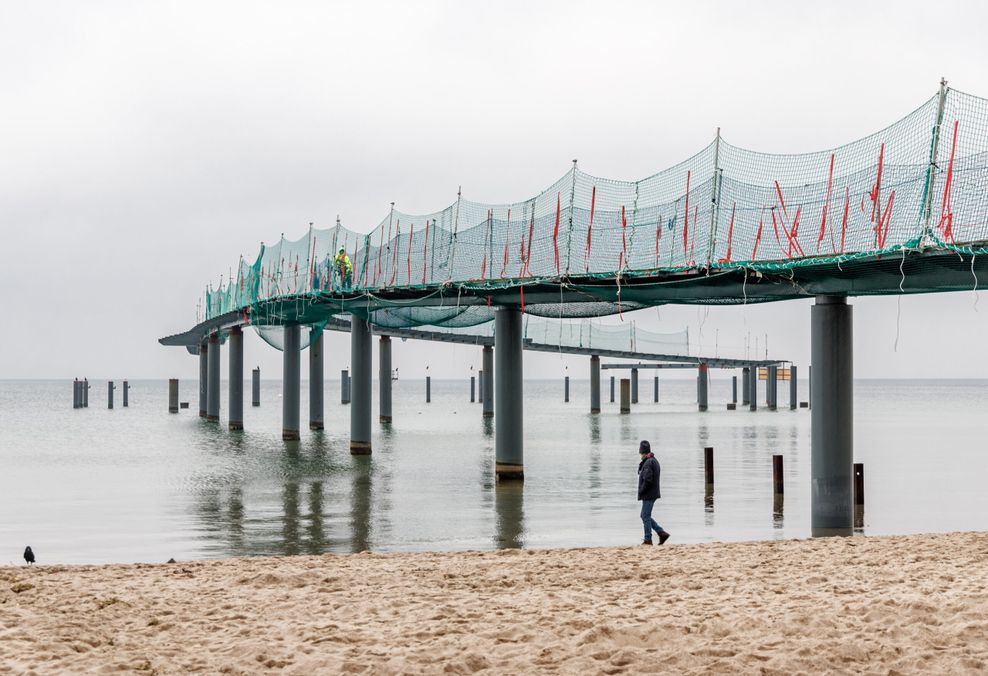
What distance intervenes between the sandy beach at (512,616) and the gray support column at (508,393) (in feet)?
53.8

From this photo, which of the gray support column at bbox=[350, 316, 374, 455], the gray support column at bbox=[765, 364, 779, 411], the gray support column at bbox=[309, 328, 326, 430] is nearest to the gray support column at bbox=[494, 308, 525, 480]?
the gray support column at bbox=[350, 316, 374, 455]

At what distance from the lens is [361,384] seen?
41469mm

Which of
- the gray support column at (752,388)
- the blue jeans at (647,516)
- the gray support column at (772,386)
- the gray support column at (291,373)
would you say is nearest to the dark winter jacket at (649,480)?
the blue jeans at (647,516)

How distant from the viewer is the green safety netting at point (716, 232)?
59.0 feet

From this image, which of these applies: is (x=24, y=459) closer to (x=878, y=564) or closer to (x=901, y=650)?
(x=878, y=564)

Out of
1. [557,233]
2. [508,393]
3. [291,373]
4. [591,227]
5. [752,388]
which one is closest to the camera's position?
[591,227]

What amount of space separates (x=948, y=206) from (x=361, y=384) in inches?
1082

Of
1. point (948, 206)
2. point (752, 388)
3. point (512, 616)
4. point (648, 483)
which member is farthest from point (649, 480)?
point (752, 388)

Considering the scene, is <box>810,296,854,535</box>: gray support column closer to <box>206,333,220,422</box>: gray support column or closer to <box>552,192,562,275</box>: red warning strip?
<box>552,192,562,275</box>: red warning strip

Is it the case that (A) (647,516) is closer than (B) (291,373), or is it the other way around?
(A) (647,516)

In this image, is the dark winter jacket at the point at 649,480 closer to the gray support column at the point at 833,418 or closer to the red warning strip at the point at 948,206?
the gray support column at the point at 833,418

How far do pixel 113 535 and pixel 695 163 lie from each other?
47.2ft

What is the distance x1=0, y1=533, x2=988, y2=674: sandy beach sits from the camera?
854cm

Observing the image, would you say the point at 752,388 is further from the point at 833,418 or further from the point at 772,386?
the point at 833,418
